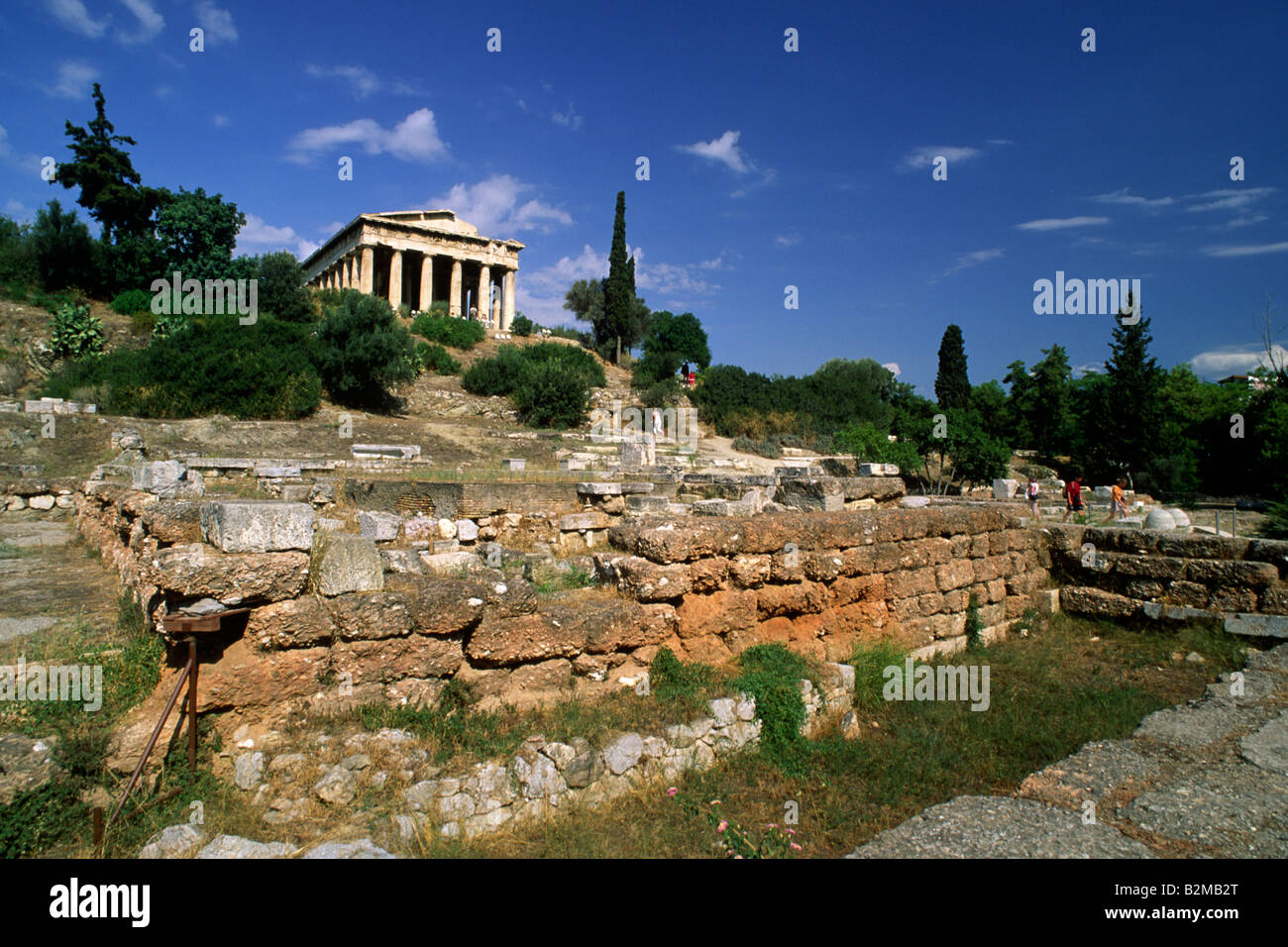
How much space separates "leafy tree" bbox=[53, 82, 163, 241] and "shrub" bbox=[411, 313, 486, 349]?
41.6 ft

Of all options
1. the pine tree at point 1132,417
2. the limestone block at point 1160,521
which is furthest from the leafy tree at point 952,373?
the limestone block at point 1160,521

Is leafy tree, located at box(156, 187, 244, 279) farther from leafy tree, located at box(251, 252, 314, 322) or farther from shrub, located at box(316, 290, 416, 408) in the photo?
shrub, located at box(316, 290, 416, 408)

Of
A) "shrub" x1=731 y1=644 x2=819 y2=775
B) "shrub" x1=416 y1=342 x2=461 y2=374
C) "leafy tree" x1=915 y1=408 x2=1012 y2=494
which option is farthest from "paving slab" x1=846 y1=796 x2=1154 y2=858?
"shrub" x1=416 y1=342 x2=461 y2=374

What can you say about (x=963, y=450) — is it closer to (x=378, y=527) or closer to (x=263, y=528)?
(x=378, y=527)

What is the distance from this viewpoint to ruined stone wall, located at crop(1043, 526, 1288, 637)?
22.2 ft

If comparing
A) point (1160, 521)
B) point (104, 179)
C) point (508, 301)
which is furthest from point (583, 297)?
point (1160, 521)

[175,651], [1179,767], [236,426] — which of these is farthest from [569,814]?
[236,426]

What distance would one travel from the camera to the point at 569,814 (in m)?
3.55

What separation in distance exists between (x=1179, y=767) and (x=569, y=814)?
3.48 m

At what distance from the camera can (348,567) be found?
3850 mm
